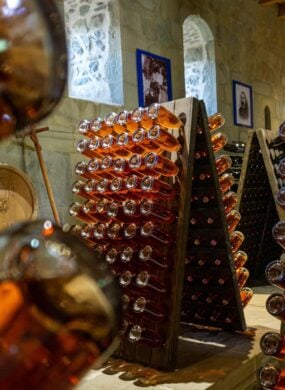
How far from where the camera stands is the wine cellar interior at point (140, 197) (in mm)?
420

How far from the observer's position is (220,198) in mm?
2779

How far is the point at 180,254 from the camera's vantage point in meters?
2.42

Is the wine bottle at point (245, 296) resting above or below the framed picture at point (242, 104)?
below

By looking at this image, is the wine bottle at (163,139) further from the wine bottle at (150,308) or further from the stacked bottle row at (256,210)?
the stacked bottle row at (256,210)

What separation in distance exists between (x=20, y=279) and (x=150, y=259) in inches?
79.3

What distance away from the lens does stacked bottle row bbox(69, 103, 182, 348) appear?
96.1 inches

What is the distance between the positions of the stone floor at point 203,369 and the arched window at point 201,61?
11.8ft

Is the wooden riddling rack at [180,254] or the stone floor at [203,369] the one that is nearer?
the stone floor at [203,369]

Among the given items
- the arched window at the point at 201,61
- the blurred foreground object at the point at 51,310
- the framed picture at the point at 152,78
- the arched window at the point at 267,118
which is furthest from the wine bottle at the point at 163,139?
the arched window at the point at 267,118

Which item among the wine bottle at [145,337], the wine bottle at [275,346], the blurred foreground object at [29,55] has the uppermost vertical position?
the blurred foreground object at [29,55]

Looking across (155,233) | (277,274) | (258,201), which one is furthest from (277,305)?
(258,201)

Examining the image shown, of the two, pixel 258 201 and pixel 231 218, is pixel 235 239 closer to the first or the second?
pixel 231 218

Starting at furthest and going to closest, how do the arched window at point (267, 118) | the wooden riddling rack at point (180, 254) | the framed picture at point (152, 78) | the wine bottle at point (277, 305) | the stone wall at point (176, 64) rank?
the arched window at point (267, 118)
the framed picture at point (152, 78)
the stone wall at point (176, 64)
the wooden riddling rack at point (180, 254)
the wine bottle at point (277, 305)

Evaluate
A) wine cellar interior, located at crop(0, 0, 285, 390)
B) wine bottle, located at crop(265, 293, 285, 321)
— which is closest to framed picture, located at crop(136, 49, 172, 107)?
wine cellar interior, located at crop(0, 0, 285, 390)
